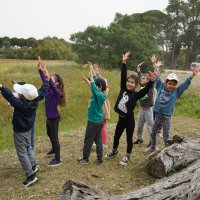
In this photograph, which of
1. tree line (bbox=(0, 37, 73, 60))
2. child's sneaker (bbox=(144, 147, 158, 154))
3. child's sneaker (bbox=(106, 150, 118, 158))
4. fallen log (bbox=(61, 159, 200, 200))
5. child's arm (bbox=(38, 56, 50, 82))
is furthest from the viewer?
tree line (bbox=(0, 37, 73, 60))

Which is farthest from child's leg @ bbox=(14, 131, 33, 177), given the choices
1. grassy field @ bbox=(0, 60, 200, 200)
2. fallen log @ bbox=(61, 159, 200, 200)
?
fallen log @ bbox=(61, 159, 200, 200)

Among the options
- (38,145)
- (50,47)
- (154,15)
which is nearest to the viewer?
(38,145)

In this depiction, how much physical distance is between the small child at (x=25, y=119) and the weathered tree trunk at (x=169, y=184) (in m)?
1.45

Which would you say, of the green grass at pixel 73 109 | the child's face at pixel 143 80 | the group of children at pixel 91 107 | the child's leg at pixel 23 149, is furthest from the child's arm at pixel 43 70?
the green grass at pixel 73 109

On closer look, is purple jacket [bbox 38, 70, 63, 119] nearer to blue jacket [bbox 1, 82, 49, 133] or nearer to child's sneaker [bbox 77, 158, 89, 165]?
blue jacket [bbox 1, 82, 49, 133]

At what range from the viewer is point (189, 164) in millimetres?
5438

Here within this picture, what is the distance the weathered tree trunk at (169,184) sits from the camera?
3873 mm

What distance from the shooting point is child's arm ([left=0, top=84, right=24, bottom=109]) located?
4581mm

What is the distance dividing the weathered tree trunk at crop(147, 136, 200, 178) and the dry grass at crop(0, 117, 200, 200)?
0.68 ft

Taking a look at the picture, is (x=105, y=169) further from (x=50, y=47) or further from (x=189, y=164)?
(x=50, y=47)

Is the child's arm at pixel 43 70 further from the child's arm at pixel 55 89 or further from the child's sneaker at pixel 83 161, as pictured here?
the child's sneaker at pixel 83 161

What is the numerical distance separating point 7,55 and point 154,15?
79.7 ft

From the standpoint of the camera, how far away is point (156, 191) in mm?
A: 4035

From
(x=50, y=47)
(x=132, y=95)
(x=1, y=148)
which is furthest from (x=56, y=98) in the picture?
(x=50, y=47)
